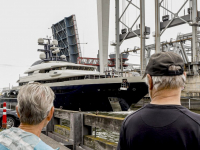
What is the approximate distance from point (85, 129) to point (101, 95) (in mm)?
12694

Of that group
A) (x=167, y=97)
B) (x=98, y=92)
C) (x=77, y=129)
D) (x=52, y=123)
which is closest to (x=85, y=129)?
(x=77, y=129)

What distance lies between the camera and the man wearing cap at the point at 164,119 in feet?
5.52

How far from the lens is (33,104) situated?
65.7 inches

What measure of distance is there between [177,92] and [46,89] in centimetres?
96

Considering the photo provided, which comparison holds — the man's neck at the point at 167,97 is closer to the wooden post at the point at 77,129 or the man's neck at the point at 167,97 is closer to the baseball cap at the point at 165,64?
the baseball cap at the point at 165,64

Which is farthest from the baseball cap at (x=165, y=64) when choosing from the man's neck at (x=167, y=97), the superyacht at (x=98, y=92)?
the superyacht at (x=98, y=92)

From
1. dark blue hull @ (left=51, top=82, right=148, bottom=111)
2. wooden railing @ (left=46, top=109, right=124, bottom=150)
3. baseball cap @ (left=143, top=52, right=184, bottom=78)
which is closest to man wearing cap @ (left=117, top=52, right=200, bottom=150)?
baseball cap @ (left=143, top=52, right=184, bottom=78)

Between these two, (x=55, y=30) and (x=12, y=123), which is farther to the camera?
(x=55, y=30)

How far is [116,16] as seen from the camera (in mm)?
38938

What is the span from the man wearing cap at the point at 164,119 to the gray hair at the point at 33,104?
24.8 inches

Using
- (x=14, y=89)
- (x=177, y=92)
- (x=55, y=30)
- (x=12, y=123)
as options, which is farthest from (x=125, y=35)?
(x=177, y=92)

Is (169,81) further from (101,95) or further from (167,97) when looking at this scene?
(101,95)

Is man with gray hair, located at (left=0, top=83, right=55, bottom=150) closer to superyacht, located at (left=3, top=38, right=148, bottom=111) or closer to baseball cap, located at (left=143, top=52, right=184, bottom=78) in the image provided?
baseball cap, located at (left=143, top=52, right=184, bottom=78)

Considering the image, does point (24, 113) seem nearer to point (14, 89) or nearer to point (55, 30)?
point (14, 89)
